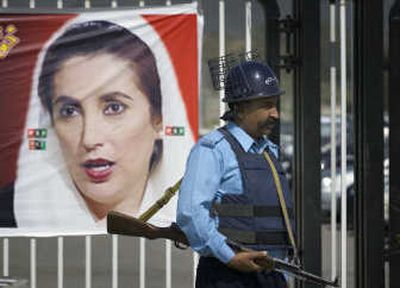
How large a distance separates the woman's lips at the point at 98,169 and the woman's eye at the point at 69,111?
1.06ft

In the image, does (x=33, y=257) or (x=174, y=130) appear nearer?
(x=174, y=130)

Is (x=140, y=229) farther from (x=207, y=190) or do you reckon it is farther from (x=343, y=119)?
(x=343, y=119)

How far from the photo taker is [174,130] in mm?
5676

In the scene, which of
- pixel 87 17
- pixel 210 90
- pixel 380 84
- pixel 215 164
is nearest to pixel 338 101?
pixel 380 84

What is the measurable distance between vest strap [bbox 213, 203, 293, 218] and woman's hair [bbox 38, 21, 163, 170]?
1980 millimetres

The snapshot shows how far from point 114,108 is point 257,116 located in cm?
198

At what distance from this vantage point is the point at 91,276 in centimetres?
599

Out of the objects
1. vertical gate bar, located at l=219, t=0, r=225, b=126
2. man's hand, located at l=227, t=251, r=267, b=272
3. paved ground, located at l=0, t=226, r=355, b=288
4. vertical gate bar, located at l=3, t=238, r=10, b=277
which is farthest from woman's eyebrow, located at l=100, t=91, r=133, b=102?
man's hand, located at l=227, t=251, r=267, b=272

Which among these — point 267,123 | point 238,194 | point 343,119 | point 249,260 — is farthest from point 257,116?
point 343,119

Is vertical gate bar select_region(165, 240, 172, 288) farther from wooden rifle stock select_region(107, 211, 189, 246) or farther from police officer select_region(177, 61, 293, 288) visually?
police officer select_region(177, 61, 293, 288)

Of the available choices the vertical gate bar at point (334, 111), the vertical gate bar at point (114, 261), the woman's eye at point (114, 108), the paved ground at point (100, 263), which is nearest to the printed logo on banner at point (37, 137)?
the woman's eye at point (114, 108)

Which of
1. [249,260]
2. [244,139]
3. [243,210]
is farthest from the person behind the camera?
[244,139]

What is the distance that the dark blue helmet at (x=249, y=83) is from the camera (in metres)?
3.83

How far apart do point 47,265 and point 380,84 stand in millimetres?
Result: 2575
